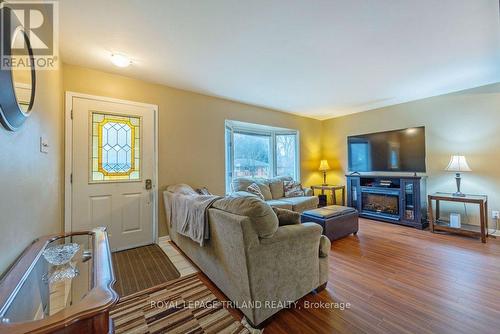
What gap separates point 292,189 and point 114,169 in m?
3.30

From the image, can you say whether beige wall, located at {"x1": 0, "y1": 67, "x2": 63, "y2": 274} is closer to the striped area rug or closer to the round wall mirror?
the round wall mirror

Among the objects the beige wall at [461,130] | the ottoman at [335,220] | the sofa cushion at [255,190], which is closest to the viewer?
the ottoman at [335,220]

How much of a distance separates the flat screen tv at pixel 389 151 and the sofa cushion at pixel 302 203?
4.86 ft

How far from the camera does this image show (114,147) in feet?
9.59

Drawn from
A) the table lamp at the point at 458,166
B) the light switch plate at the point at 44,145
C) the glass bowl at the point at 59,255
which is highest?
the light switch plate at the point at 44,145

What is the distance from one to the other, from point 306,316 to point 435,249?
2.40 meters

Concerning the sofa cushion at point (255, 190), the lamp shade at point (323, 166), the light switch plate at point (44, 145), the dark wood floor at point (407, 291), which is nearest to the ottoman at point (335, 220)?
the dark wood floor at point (407, 291)

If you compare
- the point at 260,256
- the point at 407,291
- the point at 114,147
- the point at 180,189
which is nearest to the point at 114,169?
the point at 114,147

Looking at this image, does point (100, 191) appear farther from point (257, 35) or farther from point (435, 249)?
point (435, 249)

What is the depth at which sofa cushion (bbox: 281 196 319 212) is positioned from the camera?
3952 millimetres

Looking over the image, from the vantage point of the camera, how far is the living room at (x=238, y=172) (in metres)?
1.42

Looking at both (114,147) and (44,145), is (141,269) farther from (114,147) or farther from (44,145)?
(114,147)

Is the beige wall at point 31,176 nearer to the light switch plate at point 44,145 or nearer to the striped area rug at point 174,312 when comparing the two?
the light switch plate at point 44,145

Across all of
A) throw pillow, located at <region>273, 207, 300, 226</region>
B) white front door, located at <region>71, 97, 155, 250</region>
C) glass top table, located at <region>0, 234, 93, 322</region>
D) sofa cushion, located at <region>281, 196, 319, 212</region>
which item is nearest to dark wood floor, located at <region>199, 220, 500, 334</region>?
throw pillow, located at <region>273, 207, 300, 226</region>
